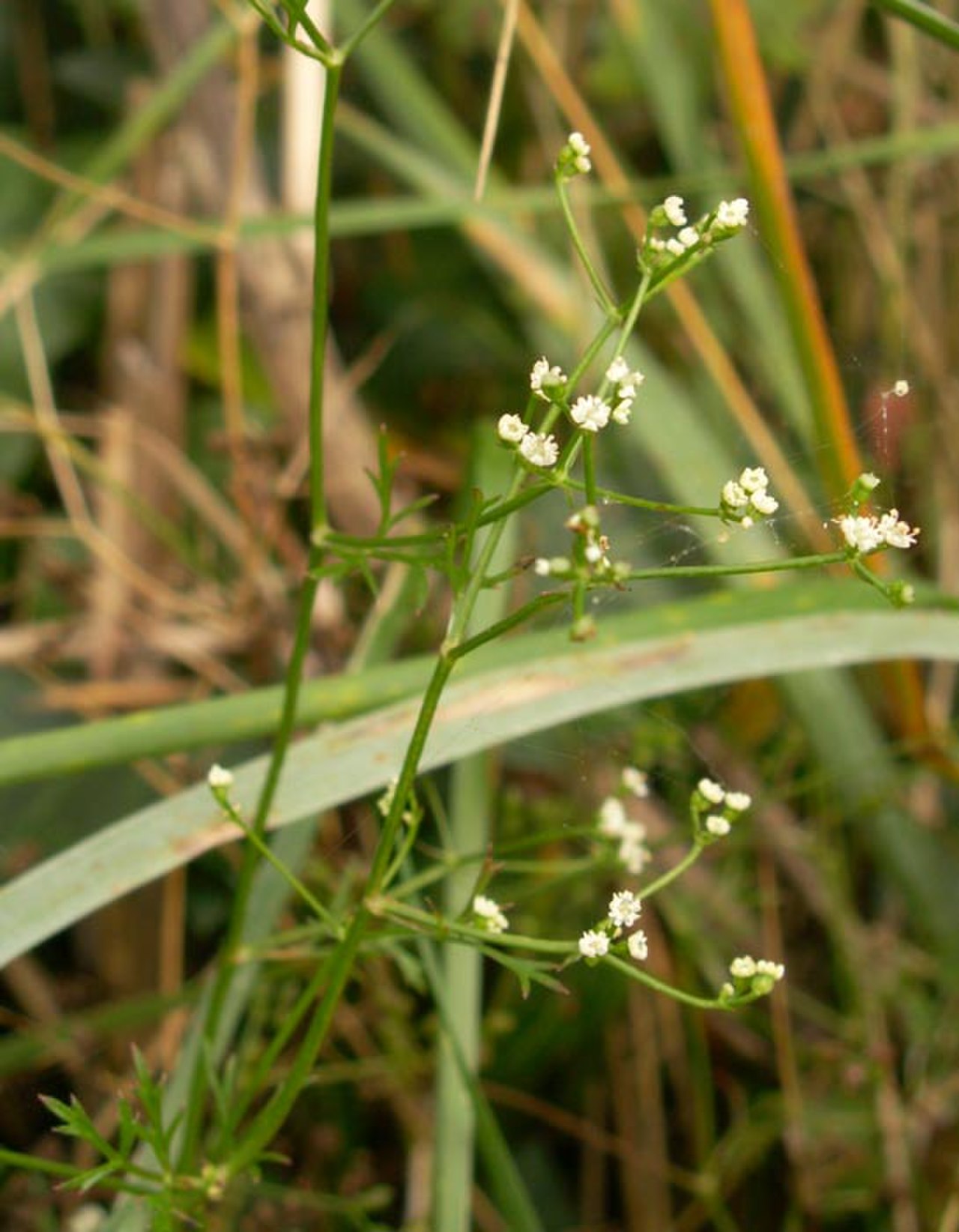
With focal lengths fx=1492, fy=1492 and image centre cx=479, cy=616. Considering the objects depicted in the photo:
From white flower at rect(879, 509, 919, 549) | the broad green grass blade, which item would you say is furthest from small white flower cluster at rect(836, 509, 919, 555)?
the broad green grass blade

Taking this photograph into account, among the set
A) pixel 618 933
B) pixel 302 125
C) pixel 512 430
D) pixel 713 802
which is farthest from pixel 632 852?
pixel 302 125

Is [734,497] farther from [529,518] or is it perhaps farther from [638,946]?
[529,518]

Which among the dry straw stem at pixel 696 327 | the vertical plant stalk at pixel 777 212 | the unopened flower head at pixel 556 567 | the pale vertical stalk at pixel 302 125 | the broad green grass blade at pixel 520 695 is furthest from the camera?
the pale vertical stalk at pixel 302 125

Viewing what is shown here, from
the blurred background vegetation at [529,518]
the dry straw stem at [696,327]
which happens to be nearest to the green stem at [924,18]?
the blurred background vegetation at [529,518]

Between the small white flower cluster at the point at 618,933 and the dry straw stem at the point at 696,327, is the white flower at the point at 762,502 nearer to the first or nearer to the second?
the small white flower cluster at the point at 618,933

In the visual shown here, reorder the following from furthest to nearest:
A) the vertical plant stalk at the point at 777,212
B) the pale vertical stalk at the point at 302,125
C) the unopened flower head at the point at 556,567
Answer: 1. the pale vertical stalk at the point at 302,125
2. the vertical plant stalk at the point at 777,212
3. the unopened flower head at the point at 556,567

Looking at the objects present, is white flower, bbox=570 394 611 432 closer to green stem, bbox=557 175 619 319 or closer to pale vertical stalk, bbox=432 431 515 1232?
green stem, bbox=557 175 619 319

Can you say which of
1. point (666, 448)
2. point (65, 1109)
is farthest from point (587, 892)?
point (65, 1109)
